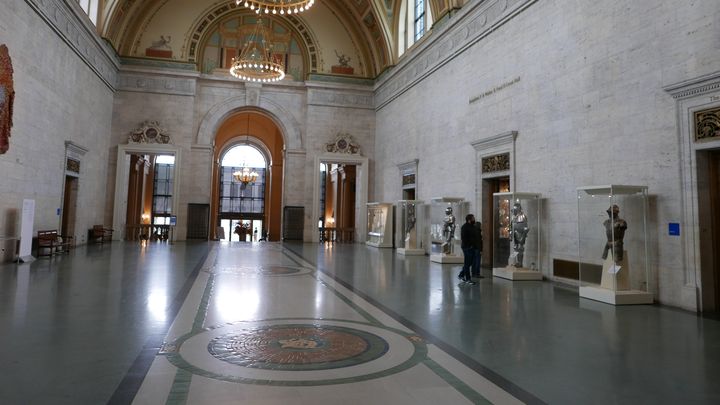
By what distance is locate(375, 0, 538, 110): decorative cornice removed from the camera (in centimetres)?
1121

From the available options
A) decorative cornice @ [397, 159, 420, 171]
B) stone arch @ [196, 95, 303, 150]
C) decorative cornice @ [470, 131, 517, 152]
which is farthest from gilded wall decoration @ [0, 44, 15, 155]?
decorative cornice @ [397, 159, 420, 171]

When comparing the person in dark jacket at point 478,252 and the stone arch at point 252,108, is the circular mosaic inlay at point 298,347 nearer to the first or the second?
the person in dark jacket at point 478,252

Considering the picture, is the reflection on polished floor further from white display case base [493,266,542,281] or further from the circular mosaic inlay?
white display case base [493,266,542,281]

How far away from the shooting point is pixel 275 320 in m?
5.07

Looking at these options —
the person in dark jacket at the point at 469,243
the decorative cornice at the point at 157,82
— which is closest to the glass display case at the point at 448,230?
the person in dark jacket at the point at 469,243

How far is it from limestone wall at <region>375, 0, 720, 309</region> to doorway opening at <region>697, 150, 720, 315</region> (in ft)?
0.89

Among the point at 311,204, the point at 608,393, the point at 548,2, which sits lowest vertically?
the point at 608,393

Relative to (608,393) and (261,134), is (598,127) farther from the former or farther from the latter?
(261,134)

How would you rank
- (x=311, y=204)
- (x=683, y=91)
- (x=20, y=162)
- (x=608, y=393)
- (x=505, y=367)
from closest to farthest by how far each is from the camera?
(x=608, y=393) < (x=505, y=367) < (x=683, y=91) < (x=20, y=162) < (x=311, y=204)

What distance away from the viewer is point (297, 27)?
67.4ft

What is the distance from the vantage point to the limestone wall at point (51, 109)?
10125 millimetres

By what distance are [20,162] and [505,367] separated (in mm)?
11517

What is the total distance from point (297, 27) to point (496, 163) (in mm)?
13160

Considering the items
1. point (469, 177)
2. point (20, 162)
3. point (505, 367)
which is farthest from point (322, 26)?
point (505, 367)
